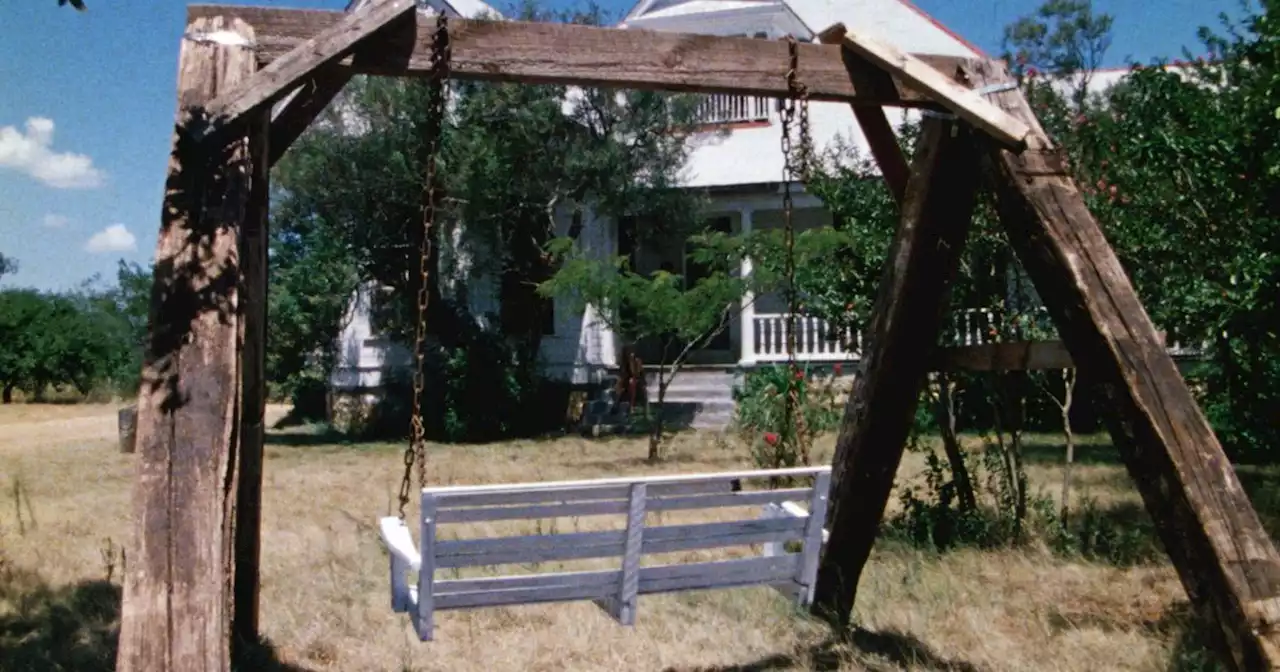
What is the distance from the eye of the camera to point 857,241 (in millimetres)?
9625

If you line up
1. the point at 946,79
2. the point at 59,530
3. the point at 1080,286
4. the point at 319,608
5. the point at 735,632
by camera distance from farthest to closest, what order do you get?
the point at 59,530
the point at 319,608
the point at 735,632
the point at 946,79
the point at 1080,286

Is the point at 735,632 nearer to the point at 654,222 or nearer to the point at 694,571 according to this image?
the point at 694,571

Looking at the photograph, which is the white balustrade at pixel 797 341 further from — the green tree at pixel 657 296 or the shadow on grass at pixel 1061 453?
the shadow on grass at pixel 1061 453

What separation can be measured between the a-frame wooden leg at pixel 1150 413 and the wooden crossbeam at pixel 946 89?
108 millimetres

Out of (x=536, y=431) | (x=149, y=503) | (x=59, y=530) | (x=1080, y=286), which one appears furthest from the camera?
(x=536, y=431)

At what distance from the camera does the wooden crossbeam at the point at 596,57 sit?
3.98 metres

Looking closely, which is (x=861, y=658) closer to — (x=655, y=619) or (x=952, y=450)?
(x=655, y=619)

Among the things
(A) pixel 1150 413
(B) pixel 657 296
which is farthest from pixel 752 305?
(A) pixel 1150 413

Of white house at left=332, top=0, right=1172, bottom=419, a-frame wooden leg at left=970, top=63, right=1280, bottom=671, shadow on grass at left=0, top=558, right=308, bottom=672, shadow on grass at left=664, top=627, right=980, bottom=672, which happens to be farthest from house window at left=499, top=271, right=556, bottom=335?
a-frame wooden leg at left=970, top=63, right=1280, bottom=671

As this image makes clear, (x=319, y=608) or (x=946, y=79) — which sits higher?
(x=946, y=79)

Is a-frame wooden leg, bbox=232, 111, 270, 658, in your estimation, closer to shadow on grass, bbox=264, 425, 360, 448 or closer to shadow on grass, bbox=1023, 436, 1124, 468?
shadow on grass, bbox=1023, 436, 1124, 468

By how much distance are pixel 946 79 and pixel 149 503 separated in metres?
3.18

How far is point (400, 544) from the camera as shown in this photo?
424 cm

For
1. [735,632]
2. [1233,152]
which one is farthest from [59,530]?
[1233,152]
